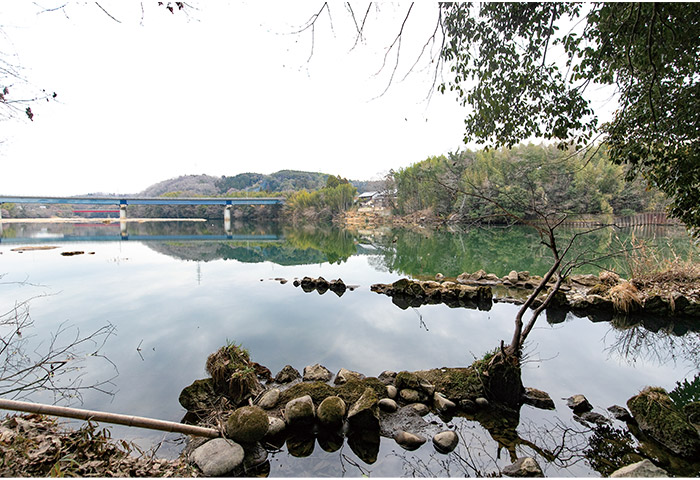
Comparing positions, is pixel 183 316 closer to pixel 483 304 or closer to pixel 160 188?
pixel 483 304

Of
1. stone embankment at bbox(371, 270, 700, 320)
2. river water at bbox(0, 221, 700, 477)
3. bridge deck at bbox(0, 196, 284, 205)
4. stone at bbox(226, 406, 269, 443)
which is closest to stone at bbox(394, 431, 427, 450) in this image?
river water at bbox(0, 221, 700, 477)

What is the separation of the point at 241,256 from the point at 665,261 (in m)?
14.2

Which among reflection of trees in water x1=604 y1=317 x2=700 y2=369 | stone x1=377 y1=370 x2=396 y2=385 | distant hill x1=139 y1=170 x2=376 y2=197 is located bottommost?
reflection of trees in water x1=604 y1=317 x2=700 y2=369

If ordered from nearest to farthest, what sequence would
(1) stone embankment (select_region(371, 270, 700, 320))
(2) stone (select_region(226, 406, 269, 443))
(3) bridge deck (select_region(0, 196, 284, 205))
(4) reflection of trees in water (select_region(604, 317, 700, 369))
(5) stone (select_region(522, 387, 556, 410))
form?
(2) stone (select_region(226, 406, 269, 443)) → (5) stone (select_region(522, 387, 556, 410)) → (4) reflection of trees in water (select_region(604, 317, 700, 369)) → (1) stone embankment (select_region(371, 270, 700, 320)) → (3) bridge deck (select_region(0, 196, 284, 205))

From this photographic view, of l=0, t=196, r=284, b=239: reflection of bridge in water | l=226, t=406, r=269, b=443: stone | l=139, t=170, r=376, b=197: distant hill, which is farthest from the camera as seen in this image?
l=139, t=170, r=376, b=197: distant hill

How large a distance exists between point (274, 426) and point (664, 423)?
3.18 metres

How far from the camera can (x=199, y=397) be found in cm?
361

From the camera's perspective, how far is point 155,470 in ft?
7.83

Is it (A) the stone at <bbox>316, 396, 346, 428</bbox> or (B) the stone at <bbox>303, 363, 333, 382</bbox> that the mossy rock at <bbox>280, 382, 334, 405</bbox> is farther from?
(B) the stone at <bbox>303, 363, 333, 382</bbox>

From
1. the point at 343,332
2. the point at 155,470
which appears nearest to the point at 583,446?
the point at 155,470

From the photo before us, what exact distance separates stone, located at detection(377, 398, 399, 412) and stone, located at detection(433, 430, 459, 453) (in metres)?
0.53

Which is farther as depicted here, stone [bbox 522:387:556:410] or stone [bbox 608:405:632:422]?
stone [bbox 522:387:556:410]

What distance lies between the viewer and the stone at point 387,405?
3426 mm

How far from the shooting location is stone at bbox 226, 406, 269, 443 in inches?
112
